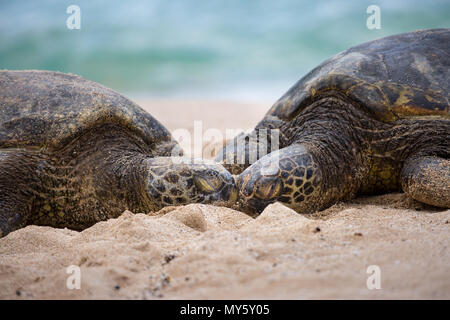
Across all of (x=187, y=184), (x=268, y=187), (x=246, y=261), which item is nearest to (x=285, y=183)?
(x=268, y=187)

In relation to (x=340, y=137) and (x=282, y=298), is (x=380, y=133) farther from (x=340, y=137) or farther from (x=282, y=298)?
(x=282, y=298)

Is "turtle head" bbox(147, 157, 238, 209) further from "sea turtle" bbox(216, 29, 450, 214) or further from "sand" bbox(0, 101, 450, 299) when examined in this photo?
"sand" bbox(0, 101, 450, 299)

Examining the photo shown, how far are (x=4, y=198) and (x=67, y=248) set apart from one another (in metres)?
0.86

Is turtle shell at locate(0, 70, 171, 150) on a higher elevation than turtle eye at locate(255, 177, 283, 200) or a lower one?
higher

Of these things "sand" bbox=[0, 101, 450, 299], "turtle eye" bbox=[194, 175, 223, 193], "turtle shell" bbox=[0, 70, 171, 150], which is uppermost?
"turtle shell" bbox=[0, 70, 171, 150]

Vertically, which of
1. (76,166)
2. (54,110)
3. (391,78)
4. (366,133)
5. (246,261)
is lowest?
(246,261)

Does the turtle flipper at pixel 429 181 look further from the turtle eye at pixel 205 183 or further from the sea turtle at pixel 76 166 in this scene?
the turtle eye at pixel 205 183

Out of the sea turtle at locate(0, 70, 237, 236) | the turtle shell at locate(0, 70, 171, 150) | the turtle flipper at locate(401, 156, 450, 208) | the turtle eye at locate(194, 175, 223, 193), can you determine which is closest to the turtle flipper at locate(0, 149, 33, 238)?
the sea turtle at locate(0, 70, 237, 236)

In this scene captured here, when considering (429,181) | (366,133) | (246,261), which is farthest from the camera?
(366,133)

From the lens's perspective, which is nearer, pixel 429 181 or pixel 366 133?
pixel 429 181

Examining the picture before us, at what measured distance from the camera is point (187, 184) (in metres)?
2.59

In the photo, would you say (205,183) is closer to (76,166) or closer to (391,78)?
(76,166)

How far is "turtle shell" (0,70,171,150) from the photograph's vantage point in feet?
9.00

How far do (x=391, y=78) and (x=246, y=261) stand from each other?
7.78 feet
